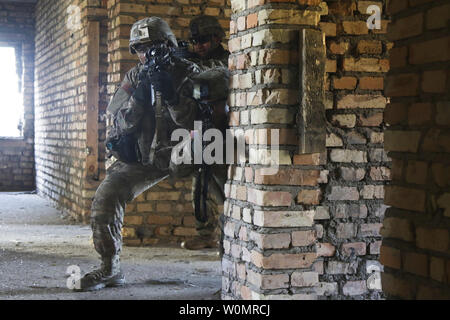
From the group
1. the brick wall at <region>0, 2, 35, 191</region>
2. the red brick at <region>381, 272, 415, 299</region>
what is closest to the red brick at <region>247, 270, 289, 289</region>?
the red brick at <region>381, 272, 415, 299</region>

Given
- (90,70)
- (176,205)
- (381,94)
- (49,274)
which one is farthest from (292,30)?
(90,70)

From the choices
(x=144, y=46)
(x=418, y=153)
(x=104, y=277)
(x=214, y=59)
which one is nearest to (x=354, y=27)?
(x=214, y=59)

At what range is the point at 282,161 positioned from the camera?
3.12 m

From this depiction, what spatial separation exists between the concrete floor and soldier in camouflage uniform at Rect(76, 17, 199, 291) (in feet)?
0.83

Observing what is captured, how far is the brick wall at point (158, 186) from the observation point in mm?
5996

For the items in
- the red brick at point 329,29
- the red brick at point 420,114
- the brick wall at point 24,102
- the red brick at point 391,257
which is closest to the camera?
the red brick at point 420,114

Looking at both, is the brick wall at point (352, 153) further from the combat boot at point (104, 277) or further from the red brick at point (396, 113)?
the combat boot at point (104, 277)

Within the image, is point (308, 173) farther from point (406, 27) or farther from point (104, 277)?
point (104, 277)

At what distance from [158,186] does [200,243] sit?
69cm

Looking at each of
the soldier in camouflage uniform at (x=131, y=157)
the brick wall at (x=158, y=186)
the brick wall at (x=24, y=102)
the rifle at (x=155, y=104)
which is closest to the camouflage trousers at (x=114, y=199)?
the soldier in camouflage uniform at (x=131, y=157)

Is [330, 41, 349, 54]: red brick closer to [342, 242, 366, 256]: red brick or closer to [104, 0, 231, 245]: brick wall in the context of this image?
[342, 242, 366, 256]: red brick

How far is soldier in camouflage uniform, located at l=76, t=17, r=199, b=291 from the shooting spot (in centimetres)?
430

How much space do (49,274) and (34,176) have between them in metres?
7.88

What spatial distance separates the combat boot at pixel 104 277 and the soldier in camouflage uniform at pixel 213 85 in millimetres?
Answer: 692
